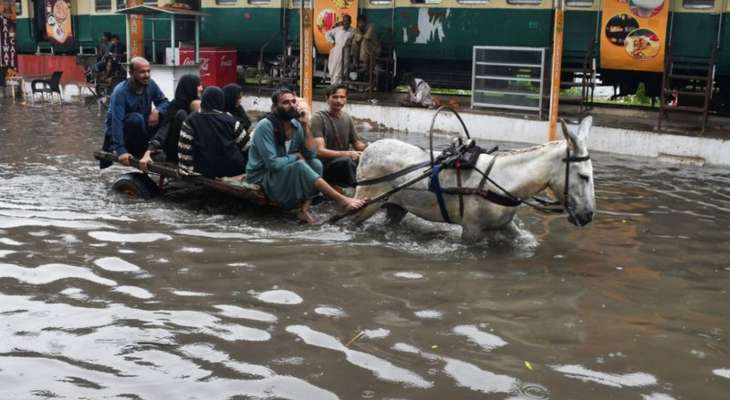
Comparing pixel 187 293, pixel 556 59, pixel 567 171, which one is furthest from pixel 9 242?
pixel 556 59

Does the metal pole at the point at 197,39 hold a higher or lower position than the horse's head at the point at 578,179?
higher

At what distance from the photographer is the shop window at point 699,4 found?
15.6 metres

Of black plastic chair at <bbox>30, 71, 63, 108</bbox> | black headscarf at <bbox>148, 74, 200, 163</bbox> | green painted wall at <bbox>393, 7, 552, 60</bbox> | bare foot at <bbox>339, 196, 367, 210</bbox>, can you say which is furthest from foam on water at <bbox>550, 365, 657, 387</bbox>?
black plastic chair at <bbox>30, 71, 63, 108</bbox>

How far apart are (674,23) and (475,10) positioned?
447cm

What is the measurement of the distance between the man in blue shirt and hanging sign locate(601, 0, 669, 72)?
31.3ft

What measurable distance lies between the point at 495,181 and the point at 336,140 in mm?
2278

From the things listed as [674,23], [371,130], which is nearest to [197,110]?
[371,130]

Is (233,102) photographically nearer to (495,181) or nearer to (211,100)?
(211,100)

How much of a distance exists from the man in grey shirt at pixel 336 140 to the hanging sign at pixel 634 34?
8697 millimetres

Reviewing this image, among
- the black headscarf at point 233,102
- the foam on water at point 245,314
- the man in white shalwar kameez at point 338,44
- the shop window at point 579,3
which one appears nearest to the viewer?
the foam on water at point 245,314

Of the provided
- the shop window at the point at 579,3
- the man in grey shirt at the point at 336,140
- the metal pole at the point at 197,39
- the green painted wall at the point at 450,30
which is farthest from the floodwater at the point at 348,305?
the metal pole at the point at 197,39

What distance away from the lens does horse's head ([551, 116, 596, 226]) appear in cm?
728

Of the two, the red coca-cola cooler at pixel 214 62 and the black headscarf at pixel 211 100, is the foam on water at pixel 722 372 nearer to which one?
the black headscarf at pixel 211 100

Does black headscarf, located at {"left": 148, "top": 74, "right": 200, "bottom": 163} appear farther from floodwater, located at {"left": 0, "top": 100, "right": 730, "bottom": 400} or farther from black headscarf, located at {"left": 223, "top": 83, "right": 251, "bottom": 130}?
floodwater, located at {"left": 0, "top": 100, "right": 730, "bottom": 400}
